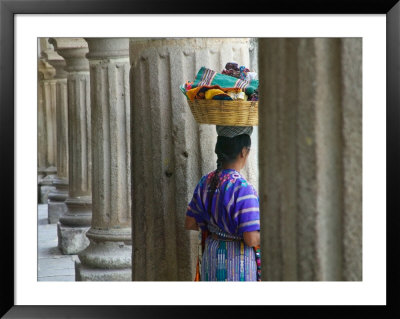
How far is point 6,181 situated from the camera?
89.6 inches

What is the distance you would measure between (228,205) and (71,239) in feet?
18.4

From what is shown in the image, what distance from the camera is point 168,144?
4590mm

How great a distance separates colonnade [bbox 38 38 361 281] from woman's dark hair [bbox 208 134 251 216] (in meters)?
0.15

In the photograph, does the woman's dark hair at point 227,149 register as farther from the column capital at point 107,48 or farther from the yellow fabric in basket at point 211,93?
the column capital at point 107,48

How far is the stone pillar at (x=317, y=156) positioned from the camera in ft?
5.84

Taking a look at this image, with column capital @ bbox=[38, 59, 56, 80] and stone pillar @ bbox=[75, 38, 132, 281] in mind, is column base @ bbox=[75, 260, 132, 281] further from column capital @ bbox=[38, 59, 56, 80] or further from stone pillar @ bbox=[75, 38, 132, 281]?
column capital @ bbox=[38, 59, 56, 80]

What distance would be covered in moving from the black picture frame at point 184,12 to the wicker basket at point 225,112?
1.96 m

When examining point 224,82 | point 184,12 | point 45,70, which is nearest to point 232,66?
point 224,82

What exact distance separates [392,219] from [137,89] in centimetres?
283

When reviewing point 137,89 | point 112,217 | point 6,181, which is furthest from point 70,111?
point 6,181

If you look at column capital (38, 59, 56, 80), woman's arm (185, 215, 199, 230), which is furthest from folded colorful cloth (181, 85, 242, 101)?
column capital (38, 59, 56, 80)

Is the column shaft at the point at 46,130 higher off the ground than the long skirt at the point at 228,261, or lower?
higher

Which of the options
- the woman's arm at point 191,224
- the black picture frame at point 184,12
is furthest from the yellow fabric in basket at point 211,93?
the black picture frame at point 184,12

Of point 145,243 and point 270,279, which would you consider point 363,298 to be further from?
point 145,243
